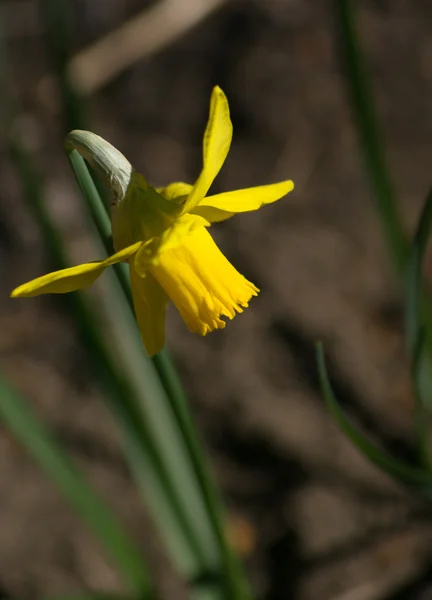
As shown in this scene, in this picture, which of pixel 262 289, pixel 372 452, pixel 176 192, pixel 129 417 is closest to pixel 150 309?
pixel 176 192

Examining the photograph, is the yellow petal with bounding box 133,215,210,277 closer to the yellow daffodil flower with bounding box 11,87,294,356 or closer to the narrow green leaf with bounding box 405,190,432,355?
the yellow daffodil flower with bounding box 11,87,294,356

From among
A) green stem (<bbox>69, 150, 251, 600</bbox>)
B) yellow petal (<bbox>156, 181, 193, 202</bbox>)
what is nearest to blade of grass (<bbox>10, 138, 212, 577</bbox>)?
green stem (<bbox>69, 150, 251, 600</bbox>)

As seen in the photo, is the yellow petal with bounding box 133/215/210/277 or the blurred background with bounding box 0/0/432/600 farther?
the blurred background with bounding box 0/0/432/600

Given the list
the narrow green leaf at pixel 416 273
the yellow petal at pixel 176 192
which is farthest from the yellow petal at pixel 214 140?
the narrow green leaf at pixel 416 273

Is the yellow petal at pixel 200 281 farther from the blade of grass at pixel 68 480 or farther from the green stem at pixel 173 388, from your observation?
the blade of grass at pixel 68 480

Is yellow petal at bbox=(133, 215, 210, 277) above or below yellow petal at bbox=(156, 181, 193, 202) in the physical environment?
below

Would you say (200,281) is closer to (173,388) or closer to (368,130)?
(173,388)
